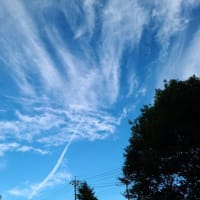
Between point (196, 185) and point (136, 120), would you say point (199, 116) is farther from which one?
point (136, 120)

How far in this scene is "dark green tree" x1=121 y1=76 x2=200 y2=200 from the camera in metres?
A: 20.9

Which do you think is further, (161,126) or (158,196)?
(158,196)

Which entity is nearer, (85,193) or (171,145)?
(171,145)

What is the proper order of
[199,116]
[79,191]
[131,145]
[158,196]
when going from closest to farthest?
[199,116] < [158,196] < [131,145] < [79,191]

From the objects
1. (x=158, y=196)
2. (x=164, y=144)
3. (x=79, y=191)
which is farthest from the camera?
(x=79, y=191)

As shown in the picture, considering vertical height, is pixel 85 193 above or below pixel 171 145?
above

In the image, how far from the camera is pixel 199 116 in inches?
816

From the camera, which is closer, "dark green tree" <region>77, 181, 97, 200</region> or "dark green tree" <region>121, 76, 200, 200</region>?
"dark green tree" <region>121, 76, 200, 200</region>

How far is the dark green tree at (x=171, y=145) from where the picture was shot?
20891mm

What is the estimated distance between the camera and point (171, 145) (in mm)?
21938

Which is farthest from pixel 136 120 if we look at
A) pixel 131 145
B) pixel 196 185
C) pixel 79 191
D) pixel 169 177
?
pixel 79 191

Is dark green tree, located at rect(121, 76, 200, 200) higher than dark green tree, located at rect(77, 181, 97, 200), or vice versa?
dark green tree, located at rect(77, 181, 97, 200)

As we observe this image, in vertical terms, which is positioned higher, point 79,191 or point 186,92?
point 79,191

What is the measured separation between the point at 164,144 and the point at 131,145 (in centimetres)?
439
